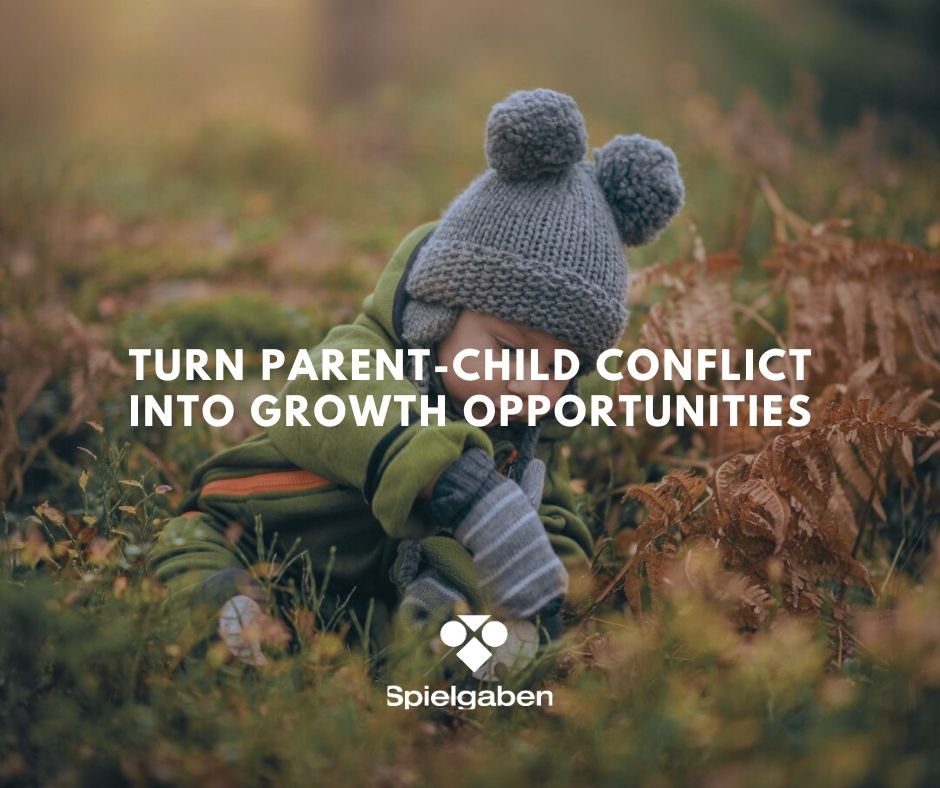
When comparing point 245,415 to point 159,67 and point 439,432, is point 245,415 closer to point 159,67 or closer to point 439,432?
point 439,432

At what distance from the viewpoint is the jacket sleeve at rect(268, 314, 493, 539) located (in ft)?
7.22

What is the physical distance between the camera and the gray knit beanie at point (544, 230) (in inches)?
94.9

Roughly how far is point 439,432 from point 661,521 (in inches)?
27.2

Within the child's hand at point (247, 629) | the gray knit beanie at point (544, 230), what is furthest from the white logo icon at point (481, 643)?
the gray knit beanie at point (544, 230)

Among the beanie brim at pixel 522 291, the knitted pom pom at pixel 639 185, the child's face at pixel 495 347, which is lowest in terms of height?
the child's face at pixel 495 347

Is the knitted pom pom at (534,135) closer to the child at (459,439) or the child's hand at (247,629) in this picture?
the child at (459,439)

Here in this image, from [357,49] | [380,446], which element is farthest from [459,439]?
[357,49]

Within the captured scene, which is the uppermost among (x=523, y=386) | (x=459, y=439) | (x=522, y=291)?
(x=522, y=291)

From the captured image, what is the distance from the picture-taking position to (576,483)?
10.4 ft

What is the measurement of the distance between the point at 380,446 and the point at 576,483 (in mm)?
1064

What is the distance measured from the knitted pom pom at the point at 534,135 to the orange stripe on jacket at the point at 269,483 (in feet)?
2.99

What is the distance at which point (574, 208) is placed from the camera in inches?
98.8

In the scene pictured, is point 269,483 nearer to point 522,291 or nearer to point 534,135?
point 522,291

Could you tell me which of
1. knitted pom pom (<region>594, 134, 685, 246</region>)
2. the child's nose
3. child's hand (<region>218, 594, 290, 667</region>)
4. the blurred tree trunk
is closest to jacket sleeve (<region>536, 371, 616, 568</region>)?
the child's nose
